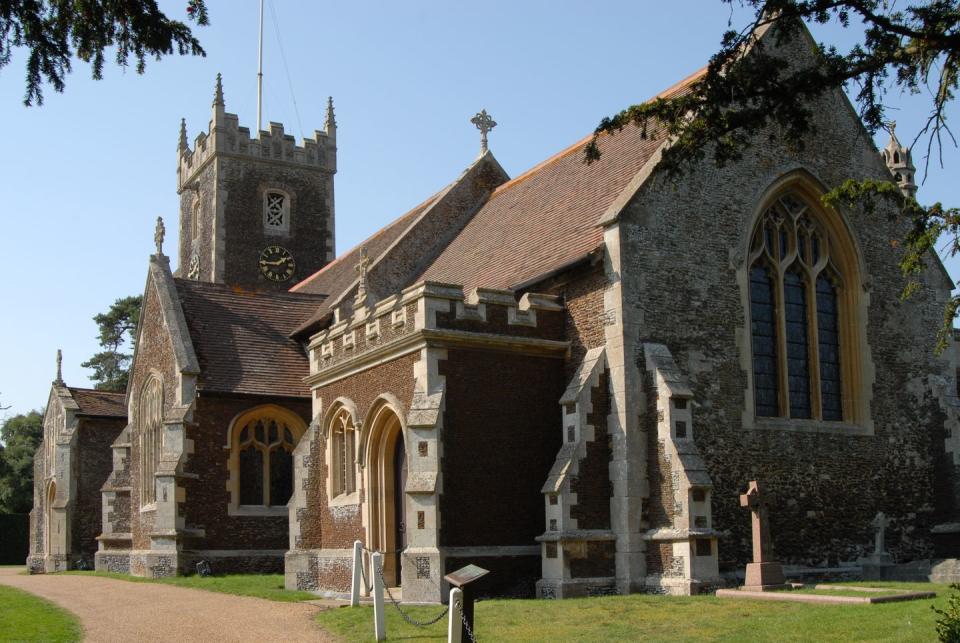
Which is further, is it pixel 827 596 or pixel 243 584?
pixel 243 584

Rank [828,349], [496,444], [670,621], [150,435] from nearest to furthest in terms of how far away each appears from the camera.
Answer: [670,621] < [496,444] < [828,349] < [150,435]

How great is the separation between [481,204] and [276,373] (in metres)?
6.86

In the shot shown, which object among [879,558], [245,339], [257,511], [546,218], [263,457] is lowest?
[879,558]

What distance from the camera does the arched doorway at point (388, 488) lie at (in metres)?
18.7

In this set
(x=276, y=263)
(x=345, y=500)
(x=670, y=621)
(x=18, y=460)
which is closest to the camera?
(x=670, y=621)

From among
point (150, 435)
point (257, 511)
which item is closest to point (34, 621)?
point (257, 511)

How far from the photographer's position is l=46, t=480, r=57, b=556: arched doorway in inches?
1277

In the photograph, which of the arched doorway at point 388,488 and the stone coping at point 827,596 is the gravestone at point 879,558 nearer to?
the stone coping at point 827,596

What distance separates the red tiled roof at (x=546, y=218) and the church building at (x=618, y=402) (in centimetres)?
9

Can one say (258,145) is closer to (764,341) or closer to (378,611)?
(764,341)

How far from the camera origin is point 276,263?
130 ft

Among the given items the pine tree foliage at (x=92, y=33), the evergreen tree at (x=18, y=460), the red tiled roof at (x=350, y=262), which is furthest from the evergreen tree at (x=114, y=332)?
the pine tree foliage at (x=92, y=33)

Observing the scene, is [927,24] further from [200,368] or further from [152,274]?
[152,274]

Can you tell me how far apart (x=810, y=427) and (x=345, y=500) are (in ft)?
27.7
